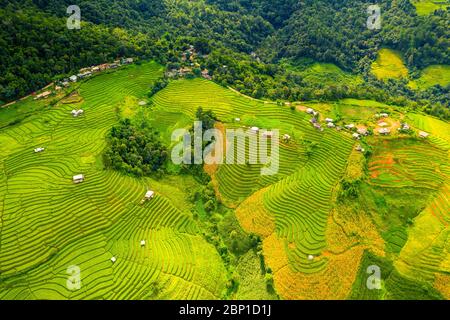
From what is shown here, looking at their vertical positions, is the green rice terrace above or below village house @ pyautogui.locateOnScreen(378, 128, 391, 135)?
below

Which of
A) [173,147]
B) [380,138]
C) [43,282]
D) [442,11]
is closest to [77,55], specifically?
[173,147]

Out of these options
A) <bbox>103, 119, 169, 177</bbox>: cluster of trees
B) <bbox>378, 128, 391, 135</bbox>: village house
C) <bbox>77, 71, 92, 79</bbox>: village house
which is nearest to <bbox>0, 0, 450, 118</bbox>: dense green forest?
<bbox>77, 71, 92, 79</bbox>: village house

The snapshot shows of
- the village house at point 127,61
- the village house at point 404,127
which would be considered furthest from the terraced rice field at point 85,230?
the village house at point 404,127

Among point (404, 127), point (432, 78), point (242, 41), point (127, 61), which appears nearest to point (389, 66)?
point (432, 78)

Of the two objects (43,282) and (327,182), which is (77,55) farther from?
(327,182)

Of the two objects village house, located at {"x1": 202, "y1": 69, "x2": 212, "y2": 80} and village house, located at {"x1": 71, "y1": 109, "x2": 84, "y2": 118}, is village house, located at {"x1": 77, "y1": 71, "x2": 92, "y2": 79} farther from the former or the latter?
village house, located at {"x1": 202, "y1": 69, "x2": 212, "y2": 80}

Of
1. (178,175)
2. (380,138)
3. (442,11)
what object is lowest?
(178,175)

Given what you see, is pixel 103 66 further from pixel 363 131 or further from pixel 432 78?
pixel 432 78

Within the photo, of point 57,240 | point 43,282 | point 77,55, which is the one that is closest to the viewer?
point 43,282
